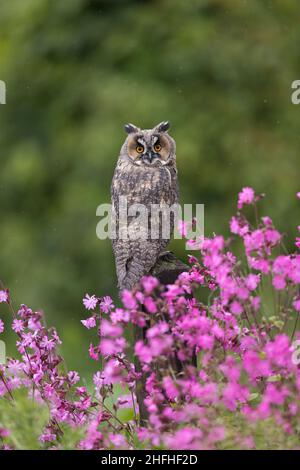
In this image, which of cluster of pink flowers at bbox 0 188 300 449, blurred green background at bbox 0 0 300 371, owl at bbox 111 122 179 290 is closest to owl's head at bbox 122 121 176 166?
owl at bbox 111 122 179 290

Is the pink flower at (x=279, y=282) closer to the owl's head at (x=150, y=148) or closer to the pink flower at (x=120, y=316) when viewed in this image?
the pink flower at (x=120, y=316)

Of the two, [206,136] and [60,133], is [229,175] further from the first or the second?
[60,133]

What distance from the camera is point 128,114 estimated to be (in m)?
8.16

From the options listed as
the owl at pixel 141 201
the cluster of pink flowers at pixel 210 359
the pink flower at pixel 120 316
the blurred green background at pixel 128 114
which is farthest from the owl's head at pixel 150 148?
the blurred green background at pixel 128 114

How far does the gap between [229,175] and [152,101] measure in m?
0.99

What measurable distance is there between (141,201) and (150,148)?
0.94 ft

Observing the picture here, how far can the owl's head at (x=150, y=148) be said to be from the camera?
13.2ft

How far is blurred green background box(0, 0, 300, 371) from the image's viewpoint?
8.22 metres

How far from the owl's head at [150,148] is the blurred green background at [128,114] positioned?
3880 millimetres

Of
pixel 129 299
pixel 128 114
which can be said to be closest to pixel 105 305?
pixel 129 299

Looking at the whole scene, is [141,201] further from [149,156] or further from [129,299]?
[129,299]
